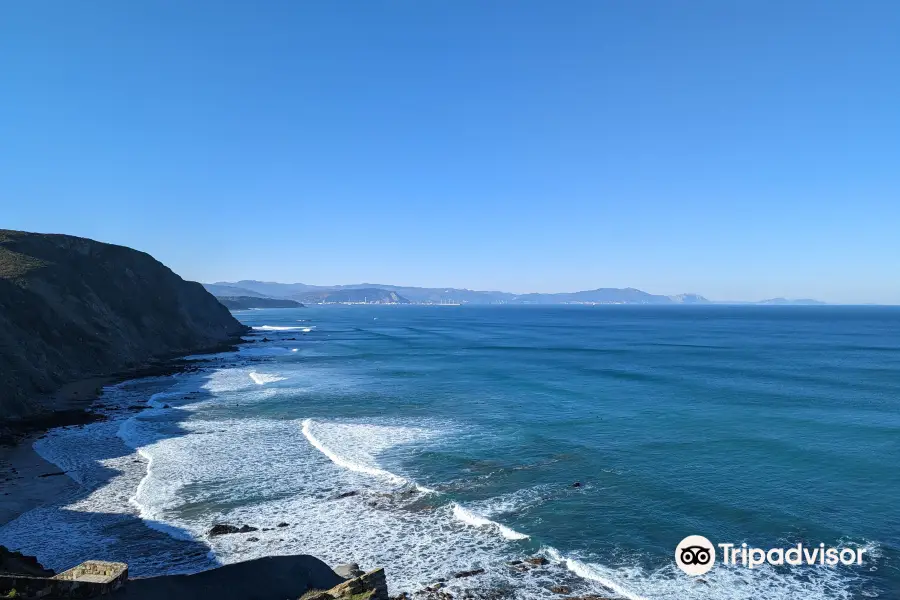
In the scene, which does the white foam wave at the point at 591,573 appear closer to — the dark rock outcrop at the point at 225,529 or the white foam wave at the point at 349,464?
the white foam wave at the point at 349,464

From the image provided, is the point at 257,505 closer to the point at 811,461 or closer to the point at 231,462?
the point at 231,462

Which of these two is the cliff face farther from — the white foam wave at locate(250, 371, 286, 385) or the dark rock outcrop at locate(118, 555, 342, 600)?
the dark rock outcrop at locate(118, 555, 342, 600)

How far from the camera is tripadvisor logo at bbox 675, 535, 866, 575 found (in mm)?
15859

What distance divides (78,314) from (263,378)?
22.1 m

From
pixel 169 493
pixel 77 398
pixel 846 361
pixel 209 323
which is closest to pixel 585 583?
pixel 169 493

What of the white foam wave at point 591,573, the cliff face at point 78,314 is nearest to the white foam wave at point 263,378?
the cliff face at point 78,314

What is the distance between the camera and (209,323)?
93688 mm

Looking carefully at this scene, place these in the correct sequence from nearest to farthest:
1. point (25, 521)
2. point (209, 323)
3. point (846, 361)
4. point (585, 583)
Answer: point (585, 583) → point (25, 521) → point (846, 361) → point (209, 323)

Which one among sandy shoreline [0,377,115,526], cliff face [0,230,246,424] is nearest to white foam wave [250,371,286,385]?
cliff face [0,230,246,424]

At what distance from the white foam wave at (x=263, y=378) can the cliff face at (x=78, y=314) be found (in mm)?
14805

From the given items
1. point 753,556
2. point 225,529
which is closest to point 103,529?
point 225,529

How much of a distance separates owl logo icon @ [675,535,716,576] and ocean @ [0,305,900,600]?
0.28 m

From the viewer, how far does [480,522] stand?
61.0 feet

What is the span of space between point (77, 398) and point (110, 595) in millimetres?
35817
